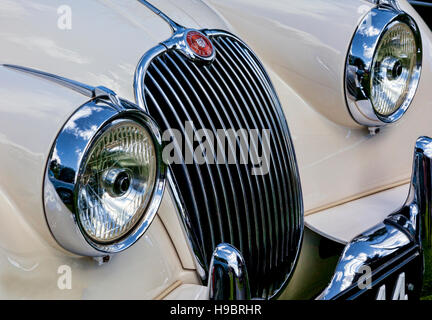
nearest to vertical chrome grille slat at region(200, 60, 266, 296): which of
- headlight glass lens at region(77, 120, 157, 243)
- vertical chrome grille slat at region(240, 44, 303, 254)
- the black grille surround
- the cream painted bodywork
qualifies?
the black grille surround

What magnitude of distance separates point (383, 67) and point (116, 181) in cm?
93

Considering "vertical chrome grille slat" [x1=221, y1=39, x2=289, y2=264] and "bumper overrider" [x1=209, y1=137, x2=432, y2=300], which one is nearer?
"bumper overrider" [x1=209, y1=137, x2=432, y2=300]

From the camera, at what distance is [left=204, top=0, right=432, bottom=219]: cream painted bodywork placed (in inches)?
68.7

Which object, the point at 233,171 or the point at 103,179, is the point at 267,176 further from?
the point at 103,179

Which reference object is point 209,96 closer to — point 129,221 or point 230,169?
point 230,169

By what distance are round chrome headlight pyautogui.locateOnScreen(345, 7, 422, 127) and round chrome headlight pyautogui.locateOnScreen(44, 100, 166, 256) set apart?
751 millimetres

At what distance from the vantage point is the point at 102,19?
1.46 m

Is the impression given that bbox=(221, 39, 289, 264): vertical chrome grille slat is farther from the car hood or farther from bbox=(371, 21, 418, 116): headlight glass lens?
bbox=(371, 21, 418, 116): headlight glass lens

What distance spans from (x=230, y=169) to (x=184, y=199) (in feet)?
0.51

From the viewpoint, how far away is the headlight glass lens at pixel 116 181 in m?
1.07

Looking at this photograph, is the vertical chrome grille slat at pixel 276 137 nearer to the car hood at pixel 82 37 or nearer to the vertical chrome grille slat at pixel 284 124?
the vertical chrome grille slat at pixel 284 124

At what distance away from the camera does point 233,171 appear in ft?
4.69

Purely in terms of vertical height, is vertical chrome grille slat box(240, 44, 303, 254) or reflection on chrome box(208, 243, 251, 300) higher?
vertical chrome grille slat box(240, 44, 303, 254)

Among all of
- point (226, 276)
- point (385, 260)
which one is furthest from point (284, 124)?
point (226, 276)
